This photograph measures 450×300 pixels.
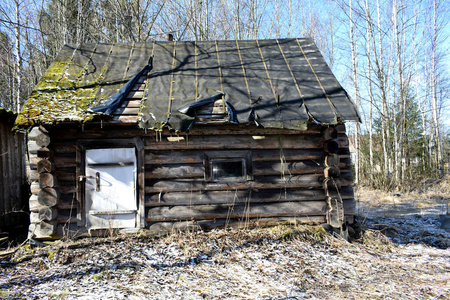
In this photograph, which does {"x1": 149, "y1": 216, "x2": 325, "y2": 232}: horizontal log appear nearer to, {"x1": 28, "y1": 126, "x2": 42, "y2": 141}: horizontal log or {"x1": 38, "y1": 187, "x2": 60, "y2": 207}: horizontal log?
{"x1": 38, "y1": 187, "x2": 60, "y2": 207}: horizontal log

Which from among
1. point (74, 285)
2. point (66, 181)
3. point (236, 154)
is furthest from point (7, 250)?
point (236, 154)

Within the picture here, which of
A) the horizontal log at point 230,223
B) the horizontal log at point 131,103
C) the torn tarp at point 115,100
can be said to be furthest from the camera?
the horizontal log at point 230,223

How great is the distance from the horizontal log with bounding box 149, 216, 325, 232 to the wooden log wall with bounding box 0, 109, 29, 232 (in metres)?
3.42

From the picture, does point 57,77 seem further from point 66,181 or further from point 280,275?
point 280,275

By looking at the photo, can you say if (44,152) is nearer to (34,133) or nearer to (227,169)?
(34,133)

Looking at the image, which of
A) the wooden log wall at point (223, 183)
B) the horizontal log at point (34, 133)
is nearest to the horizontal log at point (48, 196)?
the wooden log wall at point (223, 183)

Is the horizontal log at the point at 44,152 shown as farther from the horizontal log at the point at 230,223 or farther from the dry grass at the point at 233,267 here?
the horizontal log at the point at 230,223

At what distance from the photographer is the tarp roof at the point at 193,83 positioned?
5.59 meters

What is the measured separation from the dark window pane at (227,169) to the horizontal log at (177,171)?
0.88 feet

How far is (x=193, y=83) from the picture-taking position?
21.6ft

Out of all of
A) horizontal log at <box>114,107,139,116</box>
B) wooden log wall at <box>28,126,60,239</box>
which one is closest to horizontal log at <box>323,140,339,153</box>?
horizontal log at <box>114,107,139,116</box>

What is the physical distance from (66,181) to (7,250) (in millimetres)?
1710

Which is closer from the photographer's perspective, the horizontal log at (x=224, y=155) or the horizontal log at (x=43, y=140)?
the horizontal log at (x=43, y=140)

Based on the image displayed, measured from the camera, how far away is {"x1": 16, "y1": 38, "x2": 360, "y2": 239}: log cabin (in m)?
5.66
